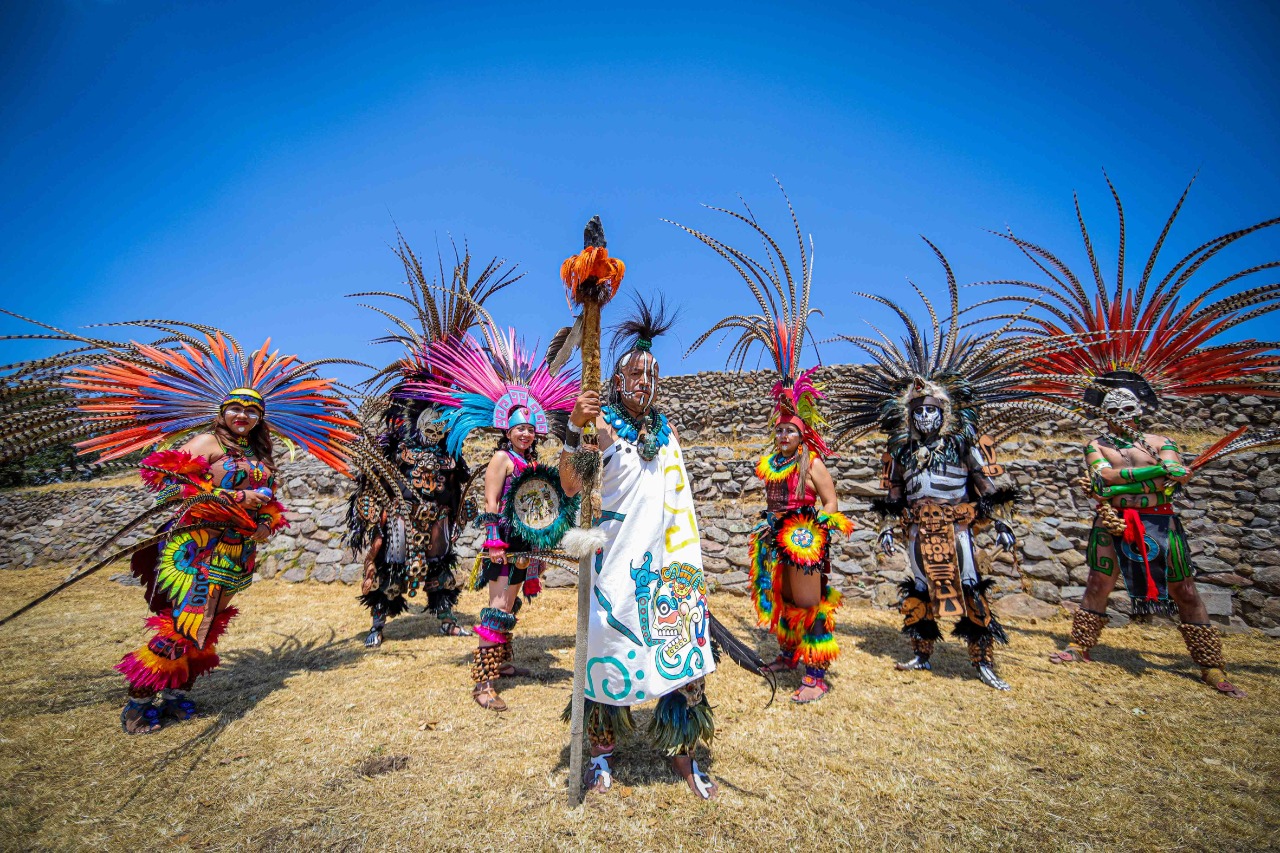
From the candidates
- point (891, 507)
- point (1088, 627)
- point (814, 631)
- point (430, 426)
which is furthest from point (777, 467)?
point (430, 426)

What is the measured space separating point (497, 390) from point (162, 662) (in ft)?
9.98

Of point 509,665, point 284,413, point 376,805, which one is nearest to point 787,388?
point 509,665

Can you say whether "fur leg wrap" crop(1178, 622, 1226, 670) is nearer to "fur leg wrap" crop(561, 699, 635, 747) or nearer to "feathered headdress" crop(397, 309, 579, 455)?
"fur leg wrap" crop(561, 699, 635, 747)

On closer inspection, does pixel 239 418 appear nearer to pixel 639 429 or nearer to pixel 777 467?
pixel 639 429

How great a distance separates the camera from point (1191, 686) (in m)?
4.59

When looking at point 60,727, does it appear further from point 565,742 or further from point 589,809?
point 589,809

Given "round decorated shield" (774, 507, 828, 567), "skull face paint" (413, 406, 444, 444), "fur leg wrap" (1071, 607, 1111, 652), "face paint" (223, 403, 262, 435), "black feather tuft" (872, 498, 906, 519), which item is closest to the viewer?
"face paint" (223, 403, 262, 435)

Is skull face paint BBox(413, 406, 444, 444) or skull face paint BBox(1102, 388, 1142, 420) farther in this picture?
skull face paint BBox(413, 406, 444, 444)

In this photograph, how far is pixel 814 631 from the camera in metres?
4.47

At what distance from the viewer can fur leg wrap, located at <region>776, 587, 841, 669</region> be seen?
443 centimetres

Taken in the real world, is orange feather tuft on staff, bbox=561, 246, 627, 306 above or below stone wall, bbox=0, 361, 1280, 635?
above

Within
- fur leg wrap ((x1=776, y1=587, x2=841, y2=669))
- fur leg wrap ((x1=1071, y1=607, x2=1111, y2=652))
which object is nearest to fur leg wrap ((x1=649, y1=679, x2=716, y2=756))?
fur leg wrap ((x1=776, y1=587, x2=841, y2=669))

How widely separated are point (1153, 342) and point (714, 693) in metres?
5.59

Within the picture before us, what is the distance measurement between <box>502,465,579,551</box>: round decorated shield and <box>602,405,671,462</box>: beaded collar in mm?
1401
